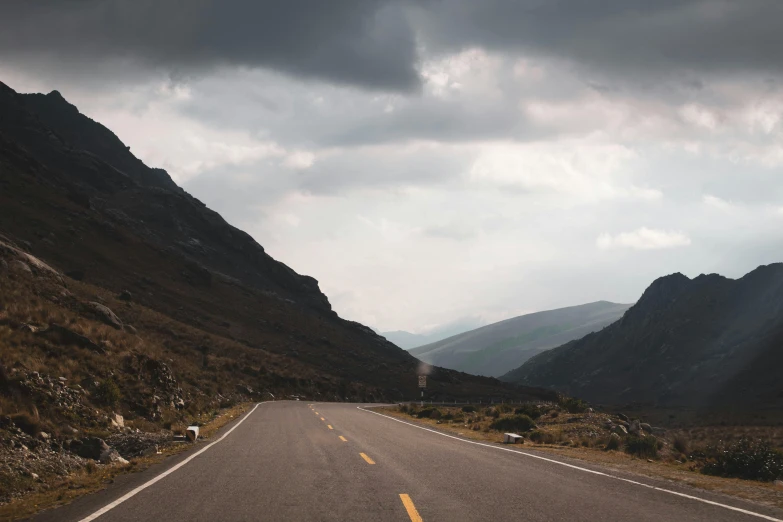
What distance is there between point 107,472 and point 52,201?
10036 cm

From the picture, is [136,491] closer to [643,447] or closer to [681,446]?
[643,447]

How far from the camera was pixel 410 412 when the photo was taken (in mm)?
43312

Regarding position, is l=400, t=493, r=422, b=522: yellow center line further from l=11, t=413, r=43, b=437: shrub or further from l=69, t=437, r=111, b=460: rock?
l=11, t=413, r=43, b=437: shrub

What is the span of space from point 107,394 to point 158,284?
8236 centimetres

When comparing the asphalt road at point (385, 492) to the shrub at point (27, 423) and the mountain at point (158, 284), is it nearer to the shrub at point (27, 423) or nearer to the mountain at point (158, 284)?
the shrub at point (27, 423)

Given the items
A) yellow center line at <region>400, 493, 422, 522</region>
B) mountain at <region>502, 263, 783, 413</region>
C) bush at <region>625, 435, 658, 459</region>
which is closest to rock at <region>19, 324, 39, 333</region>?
yellow center line at <region>400, 493, 422, 522</region>

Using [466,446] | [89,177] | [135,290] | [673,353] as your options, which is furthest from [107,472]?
[673,353]

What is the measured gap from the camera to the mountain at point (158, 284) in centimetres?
3675

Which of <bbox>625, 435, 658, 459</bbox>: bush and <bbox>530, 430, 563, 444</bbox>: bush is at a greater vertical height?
<bbox>625, 435, 658, 459</bbox>: bush

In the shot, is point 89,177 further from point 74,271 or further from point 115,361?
point 115,361

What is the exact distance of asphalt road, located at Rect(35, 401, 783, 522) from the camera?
837cm

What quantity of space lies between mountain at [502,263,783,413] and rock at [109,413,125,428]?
127 m

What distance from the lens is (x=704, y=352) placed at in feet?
535

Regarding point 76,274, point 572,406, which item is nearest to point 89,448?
point 572,406
